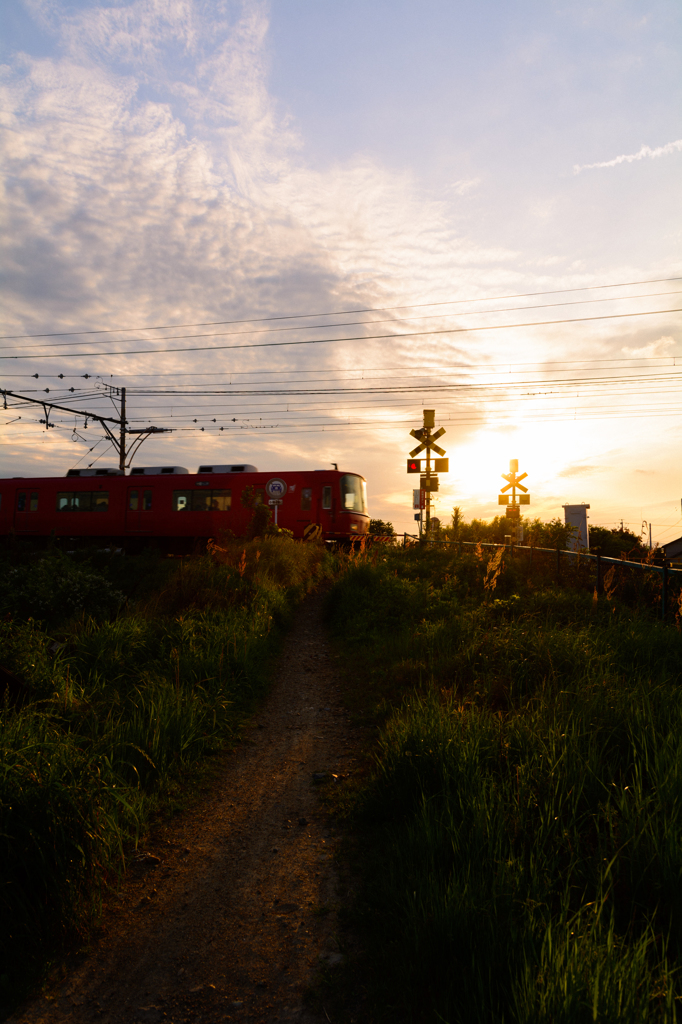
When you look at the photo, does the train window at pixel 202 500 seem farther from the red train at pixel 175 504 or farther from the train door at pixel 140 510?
the train door at pixel 140 510

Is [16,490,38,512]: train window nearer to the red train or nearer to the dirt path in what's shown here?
the red train

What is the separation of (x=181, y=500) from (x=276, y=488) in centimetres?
440

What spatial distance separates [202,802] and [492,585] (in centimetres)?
612

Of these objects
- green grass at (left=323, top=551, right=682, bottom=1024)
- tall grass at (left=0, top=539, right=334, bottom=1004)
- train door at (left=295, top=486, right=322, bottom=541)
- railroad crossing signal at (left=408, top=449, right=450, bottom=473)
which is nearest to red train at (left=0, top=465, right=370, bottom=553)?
train door at (left=295, top=486, right=322, bottom=541)

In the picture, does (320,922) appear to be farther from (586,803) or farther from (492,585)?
(492,585)

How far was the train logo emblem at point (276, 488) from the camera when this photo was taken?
2092 cm

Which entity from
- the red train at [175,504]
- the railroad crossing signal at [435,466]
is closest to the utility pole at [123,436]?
the red train at [175,504]

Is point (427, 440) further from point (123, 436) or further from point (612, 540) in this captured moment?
point (123, 436)

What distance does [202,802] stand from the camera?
4.03m

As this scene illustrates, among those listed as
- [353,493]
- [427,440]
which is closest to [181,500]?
[353,493]

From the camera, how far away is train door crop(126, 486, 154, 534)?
75.0 ft

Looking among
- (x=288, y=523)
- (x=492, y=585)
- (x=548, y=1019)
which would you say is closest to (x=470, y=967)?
(x=548, y=1019)

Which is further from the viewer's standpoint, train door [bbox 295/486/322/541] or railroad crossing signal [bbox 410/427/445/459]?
train door [bbox 295/486/322/541]

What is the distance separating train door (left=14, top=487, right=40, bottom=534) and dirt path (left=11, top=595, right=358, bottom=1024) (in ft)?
79.0
